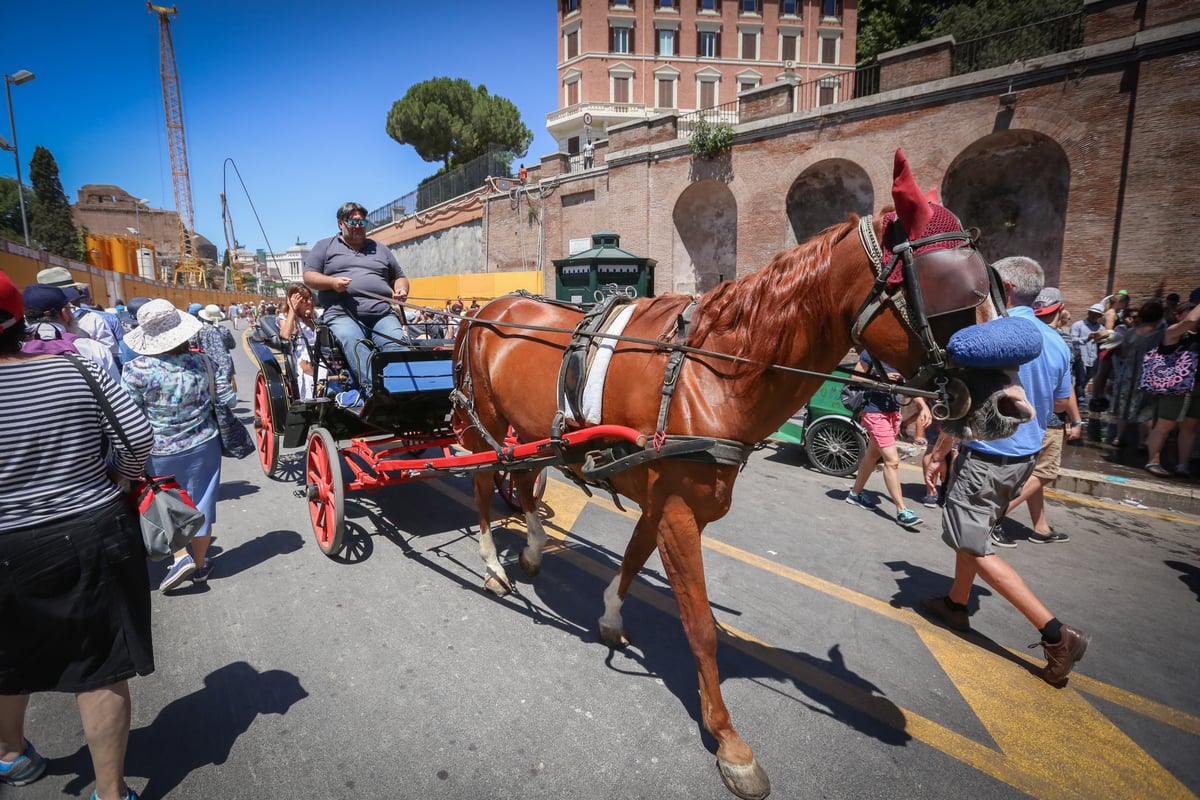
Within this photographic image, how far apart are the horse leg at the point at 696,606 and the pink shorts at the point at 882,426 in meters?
3.50

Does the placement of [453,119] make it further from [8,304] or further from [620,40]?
[8,304]

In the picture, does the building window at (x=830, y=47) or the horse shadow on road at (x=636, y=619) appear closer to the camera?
the horse shadow on road at (x=636, y=619)

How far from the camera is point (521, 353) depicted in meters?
3.46

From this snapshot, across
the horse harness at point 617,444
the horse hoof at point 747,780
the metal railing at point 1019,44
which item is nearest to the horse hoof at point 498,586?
the horse harness at point 617,444

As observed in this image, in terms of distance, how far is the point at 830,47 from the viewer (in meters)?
43.4

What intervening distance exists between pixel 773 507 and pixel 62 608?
16.6 feet

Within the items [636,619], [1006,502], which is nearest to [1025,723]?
[1006,502]

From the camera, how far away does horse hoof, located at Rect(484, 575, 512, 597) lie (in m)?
3.79

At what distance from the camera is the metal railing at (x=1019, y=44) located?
12.3 metres

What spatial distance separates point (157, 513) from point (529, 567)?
2.33m

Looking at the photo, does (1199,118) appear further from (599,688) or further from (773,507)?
(599,688)

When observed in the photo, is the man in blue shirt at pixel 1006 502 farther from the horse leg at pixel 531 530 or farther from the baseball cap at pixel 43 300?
the baseball cap at pixel 43 300

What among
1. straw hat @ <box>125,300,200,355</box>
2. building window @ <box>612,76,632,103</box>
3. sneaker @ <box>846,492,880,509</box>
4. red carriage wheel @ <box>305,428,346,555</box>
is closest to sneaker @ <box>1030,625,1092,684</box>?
sneaker @ <box>846,492,880,509</box>

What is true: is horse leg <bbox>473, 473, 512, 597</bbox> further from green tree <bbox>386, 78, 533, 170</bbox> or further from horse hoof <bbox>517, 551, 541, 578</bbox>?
green tree <bbox>386, 78, 533, 170</bbox>
